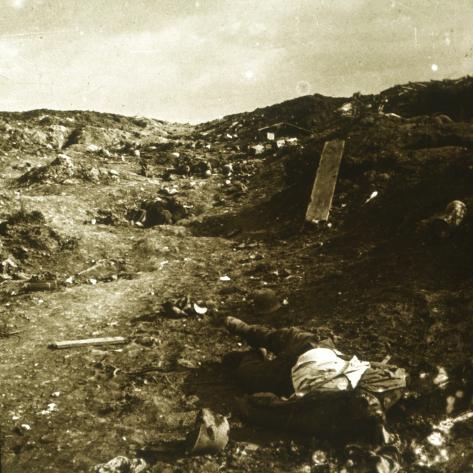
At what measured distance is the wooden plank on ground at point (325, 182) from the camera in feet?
23.7

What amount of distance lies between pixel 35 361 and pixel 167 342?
46.3 inches

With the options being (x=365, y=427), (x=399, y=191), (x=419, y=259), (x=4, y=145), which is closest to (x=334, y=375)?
(x=365, y=427)

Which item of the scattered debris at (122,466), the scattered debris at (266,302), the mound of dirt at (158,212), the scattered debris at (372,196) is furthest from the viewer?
the mound of dirt at (158,212)

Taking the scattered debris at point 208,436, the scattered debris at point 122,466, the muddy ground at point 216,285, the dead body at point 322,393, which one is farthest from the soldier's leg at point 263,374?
the scattered debris at point 122,466

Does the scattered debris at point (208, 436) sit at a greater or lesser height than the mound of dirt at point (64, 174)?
lesser

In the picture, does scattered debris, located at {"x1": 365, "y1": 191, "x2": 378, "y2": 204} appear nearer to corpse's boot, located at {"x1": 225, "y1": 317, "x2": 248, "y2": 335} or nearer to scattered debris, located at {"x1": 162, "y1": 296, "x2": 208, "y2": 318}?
scattered debris, located at {"x1": 162, "y1": 296, "x2": 208, "y2": 318}

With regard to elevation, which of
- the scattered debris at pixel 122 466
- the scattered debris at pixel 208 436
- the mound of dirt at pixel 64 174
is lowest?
the scattered debris at pixel 122 466

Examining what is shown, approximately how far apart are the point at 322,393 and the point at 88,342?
2522mm

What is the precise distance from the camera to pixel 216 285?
5551 millimetres

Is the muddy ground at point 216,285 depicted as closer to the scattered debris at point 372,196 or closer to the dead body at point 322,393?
the scattered debris at point 372,196

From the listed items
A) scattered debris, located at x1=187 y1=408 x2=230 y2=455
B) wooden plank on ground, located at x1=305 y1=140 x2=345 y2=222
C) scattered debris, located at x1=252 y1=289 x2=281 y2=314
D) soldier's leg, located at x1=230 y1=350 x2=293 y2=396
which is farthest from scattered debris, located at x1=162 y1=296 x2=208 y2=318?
wooden plank on ground, located at x1=305 y1=140 x2=345 y2=222

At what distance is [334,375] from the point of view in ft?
8.57

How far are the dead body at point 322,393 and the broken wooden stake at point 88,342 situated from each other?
5.59ft

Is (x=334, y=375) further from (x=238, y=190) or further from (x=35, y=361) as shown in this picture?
(x=238, y=190)
